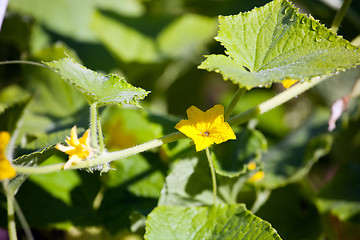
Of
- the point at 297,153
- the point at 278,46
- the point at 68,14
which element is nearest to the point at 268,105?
the point at 278,46

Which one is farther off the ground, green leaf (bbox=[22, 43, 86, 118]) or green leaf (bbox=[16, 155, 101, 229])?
green leaf (bbox=[22, 43, 86, 118])

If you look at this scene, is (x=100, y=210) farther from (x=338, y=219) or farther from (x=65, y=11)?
(x=65, y=11)

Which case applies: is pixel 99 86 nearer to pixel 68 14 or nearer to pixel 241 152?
pixel 241 152

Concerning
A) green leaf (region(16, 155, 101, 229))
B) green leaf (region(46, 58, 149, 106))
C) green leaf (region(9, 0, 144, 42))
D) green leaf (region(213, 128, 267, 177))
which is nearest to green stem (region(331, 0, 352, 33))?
green leaf (region(213, 128, 267, 177))

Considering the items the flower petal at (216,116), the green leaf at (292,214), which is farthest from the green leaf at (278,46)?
the green leaf at (292,214)

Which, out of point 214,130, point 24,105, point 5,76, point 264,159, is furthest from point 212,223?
point 5,76

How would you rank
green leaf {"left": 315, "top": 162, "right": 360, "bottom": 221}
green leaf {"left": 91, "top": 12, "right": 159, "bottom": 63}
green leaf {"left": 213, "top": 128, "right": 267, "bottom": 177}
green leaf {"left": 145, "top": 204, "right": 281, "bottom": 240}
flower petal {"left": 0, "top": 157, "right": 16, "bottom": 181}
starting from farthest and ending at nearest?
green leaf {"left": 91, "top": 12, "right": 159, "bottom": 63}, green leaf {"left": 315, "top": 162, "right": 360, "bottom": 221}, green leaf {"left": 213, "top": 128, "right": 267, "bottom": 177}, green leaf {"left": 145, "top": 204, "right": 281, "bottom": 240}, flower petal {"left": 0, "top": 157, "right": 16, "bottom": 181}

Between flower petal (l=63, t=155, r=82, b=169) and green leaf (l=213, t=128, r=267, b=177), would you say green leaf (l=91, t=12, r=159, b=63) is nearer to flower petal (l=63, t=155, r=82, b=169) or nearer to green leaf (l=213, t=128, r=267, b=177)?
green leaf (l=213, t=128, r=267, b=177)

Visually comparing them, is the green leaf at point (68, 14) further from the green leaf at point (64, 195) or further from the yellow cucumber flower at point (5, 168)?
the yellow cucumber flower at point (5, 168)
